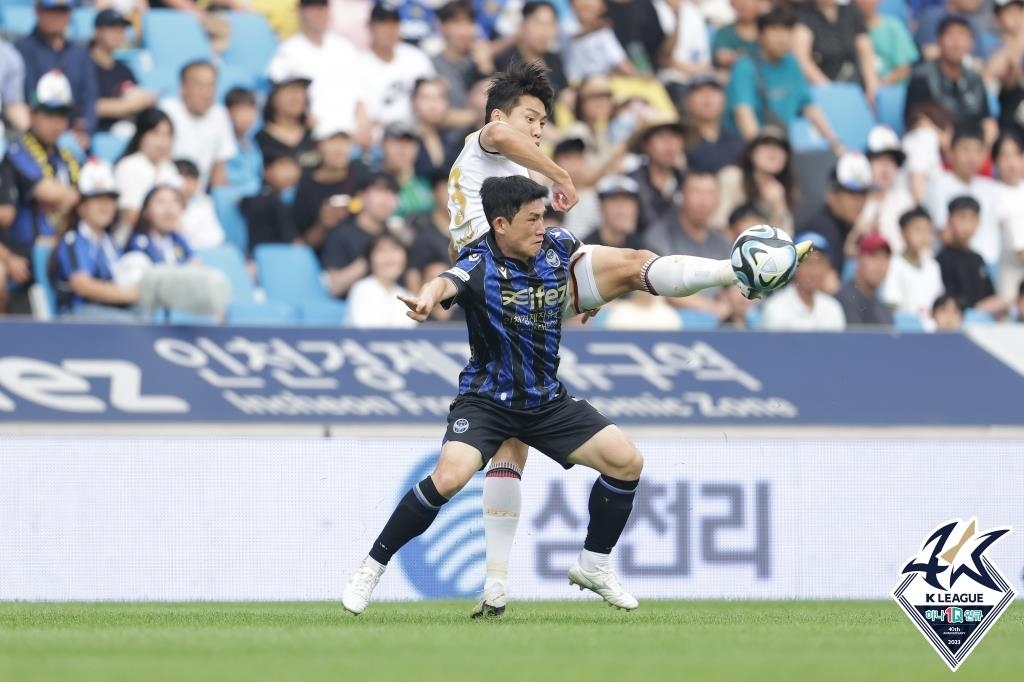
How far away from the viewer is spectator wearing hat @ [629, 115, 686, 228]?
650 inches

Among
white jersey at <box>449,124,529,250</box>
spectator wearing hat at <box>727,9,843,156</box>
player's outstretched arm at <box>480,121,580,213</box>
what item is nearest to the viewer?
player's outstretched arm at <box>480,121,580,213</box>

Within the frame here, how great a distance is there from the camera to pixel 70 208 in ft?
47.4

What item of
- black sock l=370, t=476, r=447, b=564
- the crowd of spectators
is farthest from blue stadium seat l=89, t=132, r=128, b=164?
black sock l=370, t=476, r=447, b=564

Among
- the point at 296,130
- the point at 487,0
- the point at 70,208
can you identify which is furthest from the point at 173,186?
the point at 487,0

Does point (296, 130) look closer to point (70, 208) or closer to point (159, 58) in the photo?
point (159, 58)

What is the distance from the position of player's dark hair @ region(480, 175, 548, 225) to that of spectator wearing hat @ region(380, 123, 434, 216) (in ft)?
23.9

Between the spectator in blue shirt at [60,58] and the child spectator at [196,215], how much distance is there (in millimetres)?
1032

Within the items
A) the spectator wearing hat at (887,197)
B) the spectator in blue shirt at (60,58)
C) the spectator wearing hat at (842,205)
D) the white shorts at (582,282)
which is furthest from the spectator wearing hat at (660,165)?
the white shorts at (582,282)

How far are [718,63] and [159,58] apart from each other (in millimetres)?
5983

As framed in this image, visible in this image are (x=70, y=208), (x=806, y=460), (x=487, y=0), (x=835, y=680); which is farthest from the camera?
(x=487, y=0)

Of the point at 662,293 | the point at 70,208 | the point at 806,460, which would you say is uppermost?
the point at 662,293

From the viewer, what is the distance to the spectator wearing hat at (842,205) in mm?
17000

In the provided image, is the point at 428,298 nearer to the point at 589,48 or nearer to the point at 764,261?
the point at 764,261

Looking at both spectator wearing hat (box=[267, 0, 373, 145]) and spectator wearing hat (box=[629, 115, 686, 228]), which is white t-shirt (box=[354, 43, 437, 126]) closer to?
spectator wearing hat (box=[267, 0, 373, 145])
